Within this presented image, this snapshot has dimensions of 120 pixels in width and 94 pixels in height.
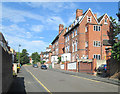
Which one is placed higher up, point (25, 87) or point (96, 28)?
point (96, 28)

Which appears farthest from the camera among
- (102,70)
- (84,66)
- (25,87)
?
(84,66)

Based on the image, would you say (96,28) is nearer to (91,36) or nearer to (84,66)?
(91,36)

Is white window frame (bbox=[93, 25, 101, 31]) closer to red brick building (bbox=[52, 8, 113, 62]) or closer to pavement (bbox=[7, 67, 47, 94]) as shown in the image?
red brick building (bbox=[52, 8, 113, 62])

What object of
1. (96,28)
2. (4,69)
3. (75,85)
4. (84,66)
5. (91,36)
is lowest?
(75,85)

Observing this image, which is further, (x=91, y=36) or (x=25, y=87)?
(x=91, y=36)

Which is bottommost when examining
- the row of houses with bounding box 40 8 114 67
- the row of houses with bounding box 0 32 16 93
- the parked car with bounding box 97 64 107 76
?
the parked car with bounding box 97 64 107 76

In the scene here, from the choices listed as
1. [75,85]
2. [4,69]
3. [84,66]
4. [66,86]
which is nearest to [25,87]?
[66,86]

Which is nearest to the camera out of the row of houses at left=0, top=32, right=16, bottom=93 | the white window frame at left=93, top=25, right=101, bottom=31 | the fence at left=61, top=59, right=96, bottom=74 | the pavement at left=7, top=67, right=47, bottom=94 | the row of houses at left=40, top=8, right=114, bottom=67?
the row of houses at left=0, top=32, right=16, bottom=93

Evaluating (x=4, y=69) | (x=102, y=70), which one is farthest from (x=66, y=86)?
(x=102, y=70)

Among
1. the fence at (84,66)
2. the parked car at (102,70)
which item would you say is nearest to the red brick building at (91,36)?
the fence at (84,66)

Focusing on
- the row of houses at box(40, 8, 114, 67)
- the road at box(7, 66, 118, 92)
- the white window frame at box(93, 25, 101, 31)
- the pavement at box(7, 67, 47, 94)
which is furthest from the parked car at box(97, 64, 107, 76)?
the white window frame at box(93, 25, 101, 31)

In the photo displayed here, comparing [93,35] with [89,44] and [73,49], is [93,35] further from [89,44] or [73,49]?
[73,49]

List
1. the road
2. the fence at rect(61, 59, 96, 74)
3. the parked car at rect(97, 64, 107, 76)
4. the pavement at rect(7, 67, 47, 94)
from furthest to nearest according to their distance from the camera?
the fence at rect(61, 59, 96, 74) < the parked car at rect(97, 64, 107, 76) < the road < the pavement at rect(7, 67, 47, 94)

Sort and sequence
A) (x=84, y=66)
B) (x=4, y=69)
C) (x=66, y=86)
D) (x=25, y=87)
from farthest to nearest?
(x=84, y=66), (x=66, y=86), (x=25, y=87), (x=4, y=69)
